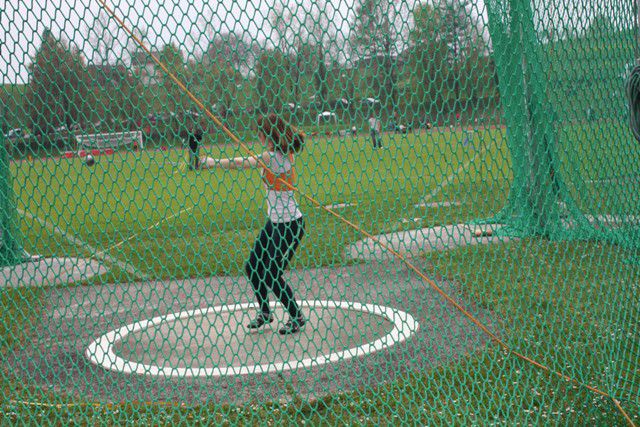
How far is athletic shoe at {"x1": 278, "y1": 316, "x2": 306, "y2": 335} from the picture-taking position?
4664mm

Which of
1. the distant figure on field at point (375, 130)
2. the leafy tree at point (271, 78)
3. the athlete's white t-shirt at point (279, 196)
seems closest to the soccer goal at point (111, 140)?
the leafy tree at point (271, 78)

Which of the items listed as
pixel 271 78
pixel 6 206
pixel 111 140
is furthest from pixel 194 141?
Result: pixel 6 206

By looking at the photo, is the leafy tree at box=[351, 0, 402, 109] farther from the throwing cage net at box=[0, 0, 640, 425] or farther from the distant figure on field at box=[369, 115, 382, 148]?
the distant figure on field at box=[369, 115, 382, 148]

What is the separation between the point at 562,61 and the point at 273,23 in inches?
60.4

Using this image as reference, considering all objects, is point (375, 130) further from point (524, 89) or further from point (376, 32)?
point (524, 89)

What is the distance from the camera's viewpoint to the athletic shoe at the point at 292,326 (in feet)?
15.3

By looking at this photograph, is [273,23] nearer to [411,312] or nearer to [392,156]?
[392,156]

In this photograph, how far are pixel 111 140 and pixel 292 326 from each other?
5.91 ft

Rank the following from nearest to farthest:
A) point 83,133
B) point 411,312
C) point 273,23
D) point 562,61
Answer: point 273,23 → point 83,133 → point 562,61 → point 411,312

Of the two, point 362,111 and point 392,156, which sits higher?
point 362,111

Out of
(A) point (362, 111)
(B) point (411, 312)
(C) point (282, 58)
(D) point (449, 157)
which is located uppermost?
(C) point (282, 58)

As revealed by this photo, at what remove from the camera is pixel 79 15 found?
3.23 meters

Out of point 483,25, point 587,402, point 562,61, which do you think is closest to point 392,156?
point 483,25

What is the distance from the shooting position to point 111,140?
3.50m
